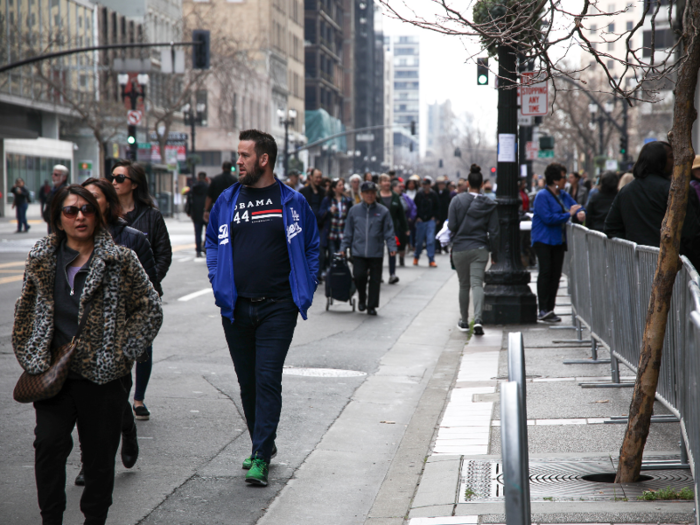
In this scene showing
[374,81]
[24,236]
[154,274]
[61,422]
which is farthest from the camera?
[374,81]

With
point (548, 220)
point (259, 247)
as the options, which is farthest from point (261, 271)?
point (548, 220)

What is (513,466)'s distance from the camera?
2.79m

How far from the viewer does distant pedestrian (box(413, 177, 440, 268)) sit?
23.3 meters

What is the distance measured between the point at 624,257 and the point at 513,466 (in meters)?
4.64

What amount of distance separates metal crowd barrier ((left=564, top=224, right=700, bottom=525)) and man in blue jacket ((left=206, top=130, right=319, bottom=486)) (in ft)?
6.89

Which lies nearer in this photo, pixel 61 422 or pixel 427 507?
pixel 61 422

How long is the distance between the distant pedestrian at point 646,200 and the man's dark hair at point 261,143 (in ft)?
10.5

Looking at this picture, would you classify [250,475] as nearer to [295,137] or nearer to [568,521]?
[568,521]

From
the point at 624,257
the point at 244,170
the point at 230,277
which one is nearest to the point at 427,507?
the point at 230,277

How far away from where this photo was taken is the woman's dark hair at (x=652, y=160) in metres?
7.77

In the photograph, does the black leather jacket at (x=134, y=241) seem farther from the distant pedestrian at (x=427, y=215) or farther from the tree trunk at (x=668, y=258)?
the distant pedestrian at (x=427, y=215)

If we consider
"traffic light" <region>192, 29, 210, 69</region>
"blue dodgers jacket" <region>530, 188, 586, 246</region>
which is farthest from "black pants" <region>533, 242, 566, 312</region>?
"traffic light" <region>192, 29, 210, 69</region>

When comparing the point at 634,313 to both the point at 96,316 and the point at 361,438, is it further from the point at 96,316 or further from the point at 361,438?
the point at 96,316

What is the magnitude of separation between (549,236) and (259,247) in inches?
283
